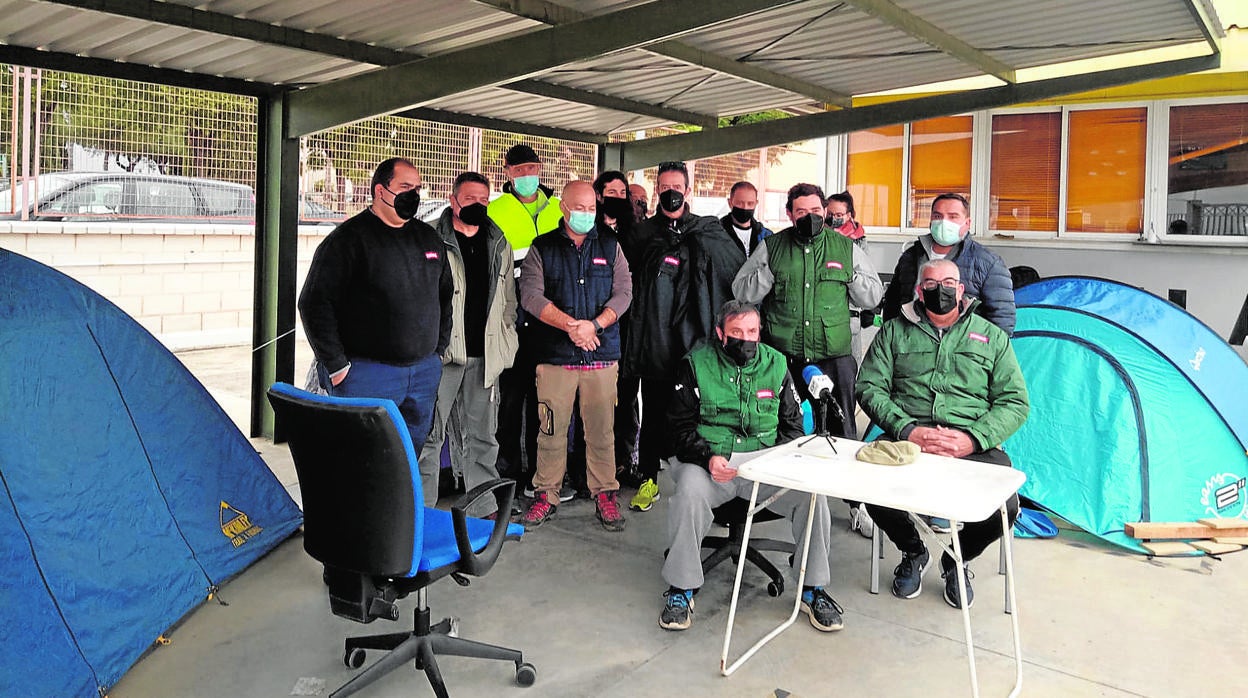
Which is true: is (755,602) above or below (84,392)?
below

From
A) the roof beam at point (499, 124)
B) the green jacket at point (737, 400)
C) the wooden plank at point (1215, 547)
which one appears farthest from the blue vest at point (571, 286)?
the wooden plank at point (1215, 547)

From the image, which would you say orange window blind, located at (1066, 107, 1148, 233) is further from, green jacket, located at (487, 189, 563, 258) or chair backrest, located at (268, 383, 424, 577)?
chair backrest, located at (268, 383, 424, 577)

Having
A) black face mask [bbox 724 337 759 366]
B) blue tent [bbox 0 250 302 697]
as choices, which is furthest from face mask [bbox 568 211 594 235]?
blue tent [bbox 0 250 302 697]

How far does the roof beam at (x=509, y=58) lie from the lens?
14.2 feet

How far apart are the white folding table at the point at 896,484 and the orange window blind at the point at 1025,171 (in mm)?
4347

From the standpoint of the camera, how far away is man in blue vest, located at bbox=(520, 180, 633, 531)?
4.60 metres

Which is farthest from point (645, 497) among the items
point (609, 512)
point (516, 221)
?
point (516, 221)

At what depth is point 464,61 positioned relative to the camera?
A: 4.94 metres

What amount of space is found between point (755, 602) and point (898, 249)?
451cm

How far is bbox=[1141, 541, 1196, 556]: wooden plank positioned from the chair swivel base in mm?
2914

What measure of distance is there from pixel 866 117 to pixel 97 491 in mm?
5620

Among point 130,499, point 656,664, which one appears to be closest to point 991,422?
point 656,664

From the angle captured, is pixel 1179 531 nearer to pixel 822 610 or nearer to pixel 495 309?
pixel 822 610

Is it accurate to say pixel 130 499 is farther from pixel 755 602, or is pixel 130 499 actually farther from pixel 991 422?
pixel 991 422
